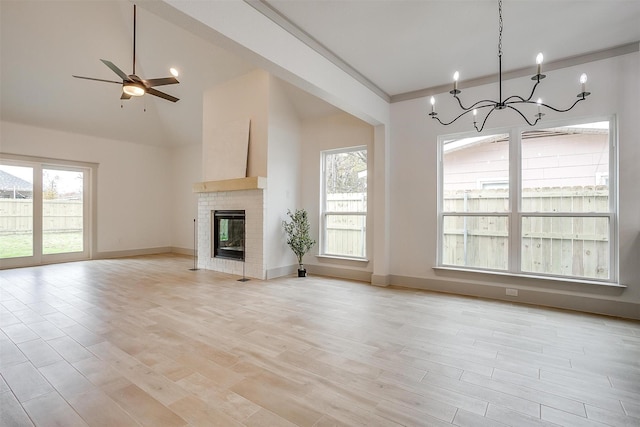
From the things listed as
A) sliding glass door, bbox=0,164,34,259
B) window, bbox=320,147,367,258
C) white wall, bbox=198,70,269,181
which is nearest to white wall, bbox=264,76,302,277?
white wall, bbox=198,70,269,181

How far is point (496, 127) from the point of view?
4387 mm

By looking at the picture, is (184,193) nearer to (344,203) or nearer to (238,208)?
(238,208)

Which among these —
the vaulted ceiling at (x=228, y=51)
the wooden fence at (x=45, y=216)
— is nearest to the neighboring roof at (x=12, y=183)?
the wooden fence at (x=45, y=216)

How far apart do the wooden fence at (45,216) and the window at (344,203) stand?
6.13m

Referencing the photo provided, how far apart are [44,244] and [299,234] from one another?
5.92m

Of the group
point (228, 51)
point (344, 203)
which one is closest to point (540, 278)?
point (344, 203)

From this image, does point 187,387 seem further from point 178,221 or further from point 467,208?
point 178,221

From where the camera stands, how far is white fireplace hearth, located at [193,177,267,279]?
554 cm

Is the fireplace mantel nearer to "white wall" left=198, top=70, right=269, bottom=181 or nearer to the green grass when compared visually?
"white wall" left=198, top=70, right=269, bottom=181

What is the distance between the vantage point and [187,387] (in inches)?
81.8

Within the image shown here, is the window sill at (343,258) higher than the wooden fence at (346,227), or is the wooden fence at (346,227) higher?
the wooden fence at (346,227)

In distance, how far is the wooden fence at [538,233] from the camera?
3.84m

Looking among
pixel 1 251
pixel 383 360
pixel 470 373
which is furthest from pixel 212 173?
pixel 470 373

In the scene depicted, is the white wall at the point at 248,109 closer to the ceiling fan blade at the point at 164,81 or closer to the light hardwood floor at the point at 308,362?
the ceiling fan blade at the point at 164,81
